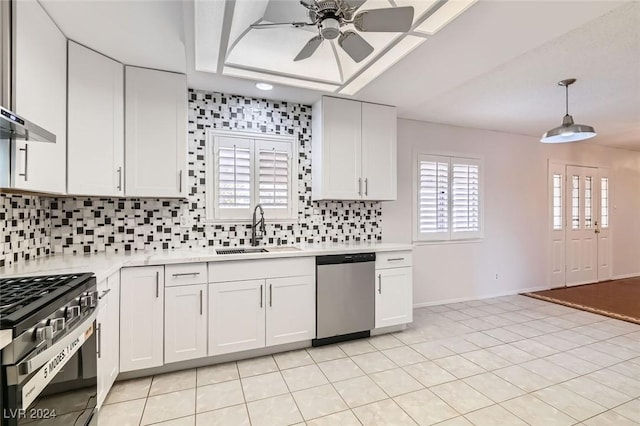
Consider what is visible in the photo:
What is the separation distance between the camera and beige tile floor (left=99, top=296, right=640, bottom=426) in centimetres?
198

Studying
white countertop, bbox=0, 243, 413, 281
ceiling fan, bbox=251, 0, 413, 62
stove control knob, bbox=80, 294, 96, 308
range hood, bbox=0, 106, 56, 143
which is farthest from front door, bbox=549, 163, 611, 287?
range hood, bbox=0, 106, 56, 143

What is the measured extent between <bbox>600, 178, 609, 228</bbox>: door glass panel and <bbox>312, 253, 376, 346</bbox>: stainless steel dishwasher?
215 inches

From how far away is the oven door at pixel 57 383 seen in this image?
1.05m

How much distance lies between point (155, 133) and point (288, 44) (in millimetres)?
1336

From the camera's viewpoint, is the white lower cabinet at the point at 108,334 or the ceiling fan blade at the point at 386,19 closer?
the ceiling fan blade at the point at 386,19

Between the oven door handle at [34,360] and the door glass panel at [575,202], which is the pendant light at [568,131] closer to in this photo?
the door glass panel at [575,202]

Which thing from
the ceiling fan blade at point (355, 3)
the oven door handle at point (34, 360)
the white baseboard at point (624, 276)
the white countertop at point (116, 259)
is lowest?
the white baseboard at point (624, 276)

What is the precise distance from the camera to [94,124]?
2.38 meters

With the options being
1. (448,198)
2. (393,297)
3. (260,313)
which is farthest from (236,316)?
(448,198)

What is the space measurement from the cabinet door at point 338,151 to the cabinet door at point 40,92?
6.95ft

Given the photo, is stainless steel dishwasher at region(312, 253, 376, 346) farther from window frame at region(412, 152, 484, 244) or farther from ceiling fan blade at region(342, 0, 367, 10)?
ceiling fan blade at region(342, 0, 367, 10)

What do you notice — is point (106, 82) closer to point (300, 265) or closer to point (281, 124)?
point (281, 124)

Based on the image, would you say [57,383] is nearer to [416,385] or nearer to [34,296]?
[34,296]

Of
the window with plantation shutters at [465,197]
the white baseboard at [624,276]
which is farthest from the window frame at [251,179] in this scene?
the white baseboard at [624,276]
